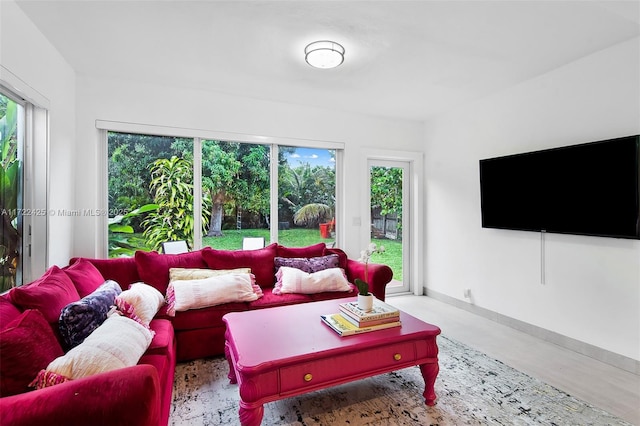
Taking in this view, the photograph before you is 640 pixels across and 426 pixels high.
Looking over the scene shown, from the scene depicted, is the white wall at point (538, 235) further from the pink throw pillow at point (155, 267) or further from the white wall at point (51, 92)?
the white wall at point (51, 92)

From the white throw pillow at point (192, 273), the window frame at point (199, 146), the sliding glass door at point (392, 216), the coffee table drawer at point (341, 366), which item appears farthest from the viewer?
the sliding glass door at point (392, 216)

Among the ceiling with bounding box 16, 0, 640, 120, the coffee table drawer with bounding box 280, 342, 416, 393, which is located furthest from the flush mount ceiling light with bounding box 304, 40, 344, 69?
the coffee table drawer with bounding box 280, 342, 416, 393

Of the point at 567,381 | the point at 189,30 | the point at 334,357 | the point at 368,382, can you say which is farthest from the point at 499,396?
the point at 189,30

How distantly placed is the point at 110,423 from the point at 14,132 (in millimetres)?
2227

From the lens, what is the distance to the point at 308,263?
335cm

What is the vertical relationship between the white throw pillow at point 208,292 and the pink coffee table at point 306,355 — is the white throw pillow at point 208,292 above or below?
above

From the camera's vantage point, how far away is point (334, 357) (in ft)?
5.93

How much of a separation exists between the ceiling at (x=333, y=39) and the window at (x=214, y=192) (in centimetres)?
68

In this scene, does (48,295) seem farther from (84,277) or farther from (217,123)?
(217,123)

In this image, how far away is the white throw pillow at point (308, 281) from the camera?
9.93 ft

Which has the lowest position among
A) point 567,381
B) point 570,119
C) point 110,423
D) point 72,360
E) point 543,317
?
point 567,381

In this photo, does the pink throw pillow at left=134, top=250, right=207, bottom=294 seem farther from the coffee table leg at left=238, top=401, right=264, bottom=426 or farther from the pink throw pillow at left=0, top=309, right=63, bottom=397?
the coffee table leg at left=238, top=401, right=264, bottom=426

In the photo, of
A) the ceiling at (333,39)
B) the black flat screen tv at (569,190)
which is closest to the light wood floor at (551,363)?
the black flat screen tv at (569,190)

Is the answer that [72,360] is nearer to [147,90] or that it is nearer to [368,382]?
[368,382]
